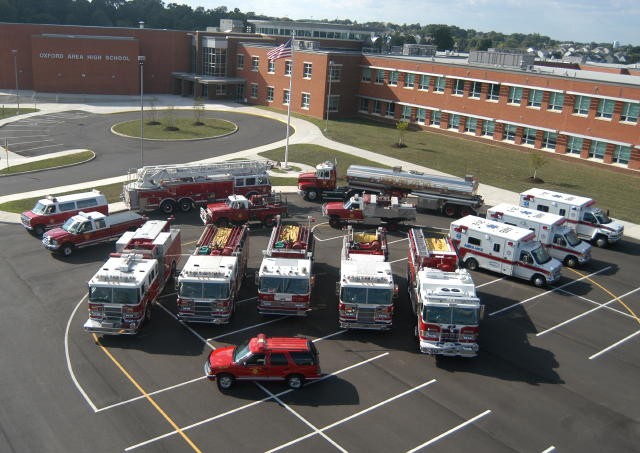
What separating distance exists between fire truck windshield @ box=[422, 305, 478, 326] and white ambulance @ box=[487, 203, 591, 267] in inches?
567

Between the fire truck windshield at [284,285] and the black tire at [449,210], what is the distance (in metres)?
21.1

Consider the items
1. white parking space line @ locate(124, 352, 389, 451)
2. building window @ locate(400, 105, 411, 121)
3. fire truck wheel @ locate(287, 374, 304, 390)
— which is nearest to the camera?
white parking space line @ locate(124, 352, 389, 451)

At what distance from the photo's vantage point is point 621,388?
23.1 metres

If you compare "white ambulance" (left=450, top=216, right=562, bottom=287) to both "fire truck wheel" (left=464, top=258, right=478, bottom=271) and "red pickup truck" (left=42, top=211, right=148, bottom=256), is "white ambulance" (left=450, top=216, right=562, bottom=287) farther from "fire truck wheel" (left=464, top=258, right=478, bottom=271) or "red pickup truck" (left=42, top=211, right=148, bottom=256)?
"red pickup truck" (left=42, top=211, right=148, bottom=256)

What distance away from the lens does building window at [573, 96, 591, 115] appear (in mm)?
Result: 60953

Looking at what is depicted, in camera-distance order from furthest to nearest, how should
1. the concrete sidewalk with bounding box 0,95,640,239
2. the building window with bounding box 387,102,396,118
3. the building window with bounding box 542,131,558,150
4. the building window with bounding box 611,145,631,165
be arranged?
1. the building window with bounding box 387,102,396,118
2. the building window with bounding box 542,131,558,150
3. the building window with bounding box 611,145,631,165
4. the concrete sidewalk with bounding box 0,95,640,239

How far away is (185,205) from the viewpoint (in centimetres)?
4231

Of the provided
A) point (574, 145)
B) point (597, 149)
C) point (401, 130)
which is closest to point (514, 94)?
point (574, 145)

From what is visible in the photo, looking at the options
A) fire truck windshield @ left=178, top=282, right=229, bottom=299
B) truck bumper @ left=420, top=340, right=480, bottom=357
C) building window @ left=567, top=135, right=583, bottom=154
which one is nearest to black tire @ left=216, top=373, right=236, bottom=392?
fire truck windshield @ left=178, top=282, right=229, bottom=299

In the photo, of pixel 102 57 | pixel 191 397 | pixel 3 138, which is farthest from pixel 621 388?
pixel 102 57

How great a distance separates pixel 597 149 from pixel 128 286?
52.9 meters

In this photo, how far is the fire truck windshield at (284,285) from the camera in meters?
26.0

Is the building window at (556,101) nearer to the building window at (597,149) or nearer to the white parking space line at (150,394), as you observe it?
the building window at (597,149)

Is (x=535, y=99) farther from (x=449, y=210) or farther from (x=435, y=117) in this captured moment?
(x=449, y=210)
